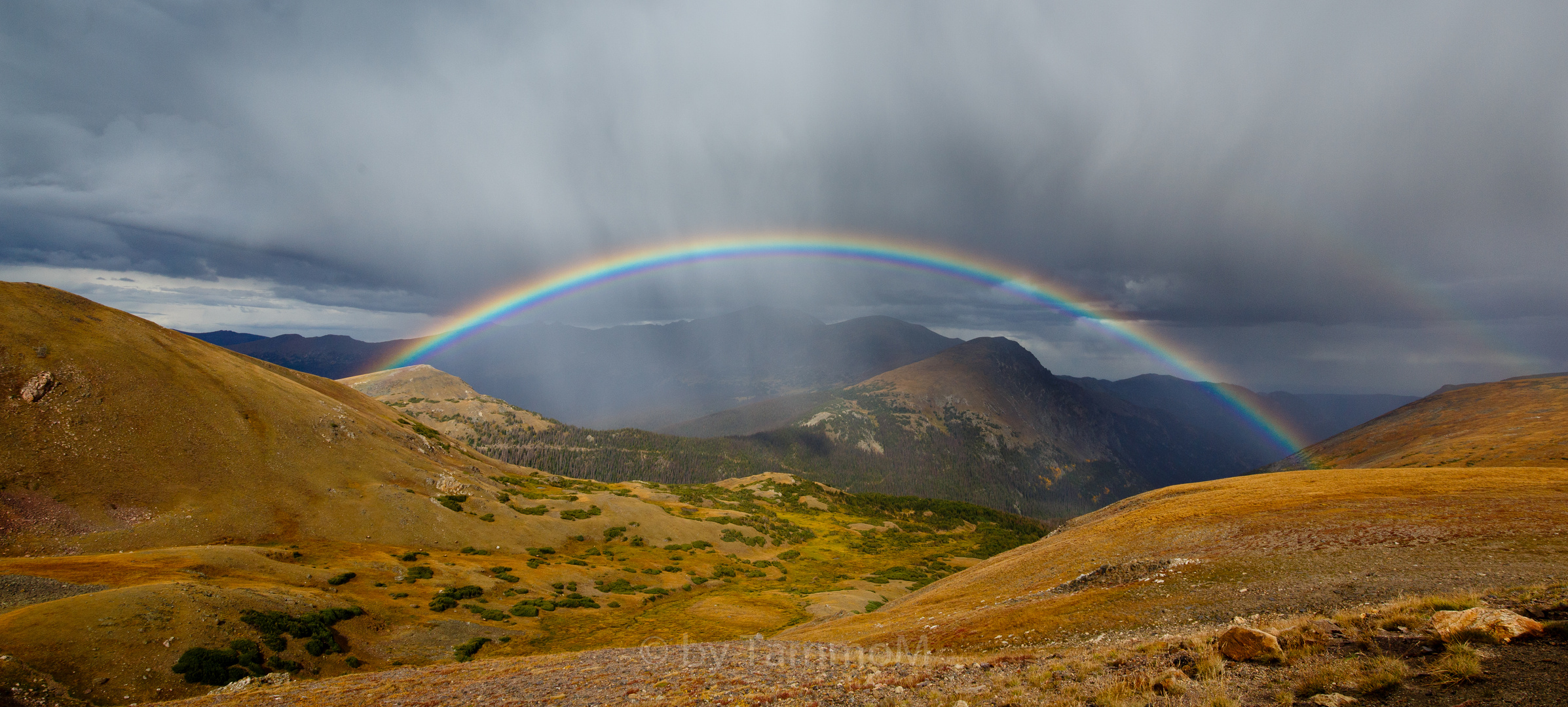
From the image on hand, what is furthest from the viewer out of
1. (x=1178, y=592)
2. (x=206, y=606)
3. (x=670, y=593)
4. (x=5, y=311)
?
(x=670, y=593)

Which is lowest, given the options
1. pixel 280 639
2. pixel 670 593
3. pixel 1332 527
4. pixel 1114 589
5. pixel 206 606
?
pixel 670 593

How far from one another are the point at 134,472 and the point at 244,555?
17.2m

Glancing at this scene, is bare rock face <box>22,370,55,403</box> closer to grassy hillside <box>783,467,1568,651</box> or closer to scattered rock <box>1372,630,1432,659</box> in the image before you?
grassy hillside <box>783,467,1568,651</box>

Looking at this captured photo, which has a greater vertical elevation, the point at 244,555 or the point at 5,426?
the point at 5,426

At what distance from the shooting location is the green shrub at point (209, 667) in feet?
80.8

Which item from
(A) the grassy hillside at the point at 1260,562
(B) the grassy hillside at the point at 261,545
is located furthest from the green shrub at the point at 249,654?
(A) the grassy hillside at the point at 1260,562

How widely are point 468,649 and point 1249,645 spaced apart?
4451cm

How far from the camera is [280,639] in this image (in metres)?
29.4

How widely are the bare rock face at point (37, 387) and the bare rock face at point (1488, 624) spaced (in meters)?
85.3

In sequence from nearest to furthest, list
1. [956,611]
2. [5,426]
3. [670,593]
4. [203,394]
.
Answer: [956,611]
[5,426]
[203,394]
[670,593]

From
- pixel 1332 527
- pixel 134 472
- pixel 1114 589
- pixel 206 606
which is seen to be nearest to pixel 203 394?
pixel 134 472

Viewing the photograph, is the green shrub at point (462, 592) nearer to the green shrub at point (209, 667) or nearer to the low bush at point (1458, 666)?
the green shrub at point (209, 667)

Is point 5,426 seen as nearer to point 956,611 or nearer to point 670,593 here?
point 670,593

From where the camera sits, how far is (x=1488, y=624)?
37.3 feet
